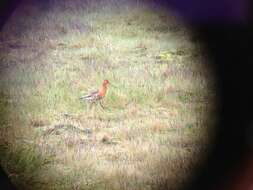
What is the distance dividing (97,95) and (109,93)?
56 mm

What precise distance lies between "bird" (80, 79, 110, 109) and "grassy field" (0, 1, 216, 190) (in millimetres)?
23

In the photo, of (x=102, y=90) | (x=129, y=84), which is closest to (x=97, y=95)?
(x=102, y=90)

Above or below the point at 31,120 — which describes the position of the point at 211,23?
above

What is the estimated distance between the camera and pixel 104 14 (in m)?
2.00

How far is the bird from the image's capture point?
2027 millimetres

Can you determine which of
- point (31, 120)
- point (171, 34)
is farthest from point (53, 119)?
point (171, 34)

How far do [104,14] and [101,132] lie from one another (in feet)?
1.74

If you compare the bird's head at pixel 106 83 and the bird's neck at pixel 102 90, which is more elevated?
the bird's head at pixel 106 83

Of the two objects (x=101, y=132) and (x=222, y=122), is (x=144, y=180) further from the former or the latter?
(x=222, y=122)

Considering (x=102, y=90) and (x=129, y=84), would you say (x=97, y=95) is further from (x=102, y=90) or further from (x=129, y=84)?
(x=129, y=84)

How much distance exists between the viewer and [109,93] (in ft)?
6.64

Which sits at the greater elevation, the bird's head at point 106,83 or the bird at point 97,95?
the bird's head at point 106,83

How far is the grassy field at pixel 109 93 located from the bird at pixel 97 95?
2 centimetres

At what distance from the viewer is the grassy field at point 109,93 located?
6.56 feet
